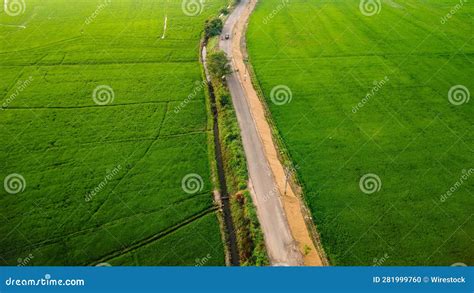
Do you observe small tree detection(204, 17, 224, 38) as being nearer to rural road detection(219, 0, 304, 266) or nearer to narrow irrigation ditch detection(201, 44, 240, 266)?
rural road detection(219, 0, 304, 266)

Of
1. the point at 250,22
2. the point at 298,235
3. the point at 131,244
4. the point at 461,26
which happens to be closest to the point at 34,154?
the point at 131,244

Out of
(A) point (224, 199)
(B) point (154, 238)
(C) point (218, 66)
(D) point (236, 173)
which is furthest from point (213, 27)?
(B) point (154, 238)

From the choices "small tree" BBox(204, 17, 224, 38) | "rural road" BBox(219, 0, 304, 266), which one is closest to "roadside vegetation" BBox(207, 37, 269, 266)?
"rural road" BBox(219, 0, 304, 266)

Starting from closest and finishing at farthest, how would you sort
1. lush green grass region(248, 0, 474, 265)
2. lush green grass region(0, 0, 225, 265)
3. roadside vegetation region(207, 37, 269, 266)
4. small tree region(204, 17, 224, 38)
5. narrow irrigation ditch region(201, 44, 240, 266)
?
roadside vegetation region(207, 37, 269, 266) → narrow irrigation ditch region(201, 44, 240, 266) → lush green grass region(0, 0, 225, 265) → lush green grass region(248, 0, 474, 265) → small tree region(204, 17, 224, 38)

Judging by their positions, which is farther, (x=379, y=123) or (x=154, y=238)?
(x=379, y=123)

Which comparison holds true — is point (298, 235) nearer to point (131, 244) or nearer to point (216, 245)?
point (216, 245)

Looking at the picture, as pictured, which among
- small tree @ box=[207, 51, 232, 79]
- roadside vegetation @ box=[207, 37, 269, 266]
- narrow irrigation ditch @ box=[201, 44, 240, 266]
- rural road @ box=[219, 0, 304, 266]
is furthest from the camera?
small tree @ box=[207, 51, 232, 79]

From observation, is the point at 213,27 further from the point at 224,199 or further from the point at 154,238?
the point at 154,238
